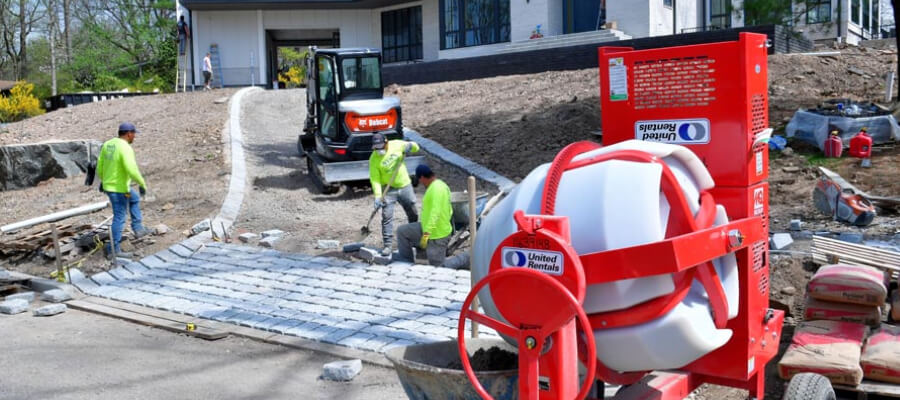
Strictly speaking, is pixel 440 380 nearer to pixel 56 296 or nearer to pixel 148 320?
pixel 148 320

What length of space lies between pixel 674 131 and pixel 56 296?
8067mm

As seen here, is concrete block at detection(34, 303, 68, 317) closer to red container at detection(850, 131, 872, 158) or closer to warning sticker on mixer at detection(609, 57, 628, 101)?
warning sticker on mixer at detection(609, 57, 628, 101)

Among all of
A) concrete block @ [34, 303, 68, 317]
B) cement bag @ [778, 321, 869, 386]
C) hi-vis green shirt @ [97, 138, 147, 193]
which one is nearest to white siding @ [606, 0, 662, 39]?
hi-vis green shirt @ [97, 138, 147, 193]

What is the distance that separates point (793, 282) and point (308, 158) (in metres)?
10.6

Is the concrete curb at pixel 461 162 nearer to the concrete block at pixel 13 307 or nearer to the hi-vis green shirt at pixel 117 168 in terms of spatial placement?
the hi-vis green shirt at pixel 117 168

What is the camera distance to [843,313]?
578 cm

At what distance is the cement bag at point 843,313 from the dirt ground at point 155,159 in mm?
9051

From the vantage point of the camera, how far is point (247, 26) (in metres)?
35.5

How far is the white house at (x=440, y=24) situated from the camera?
2658 centimetres

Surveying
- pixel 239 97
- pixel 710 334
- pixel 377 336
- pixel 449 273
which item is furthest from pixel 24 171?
pixel 710 334

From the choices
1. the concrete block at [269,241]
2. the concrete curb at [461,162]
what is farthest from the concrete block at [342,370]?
the concrete curb at [461,162]

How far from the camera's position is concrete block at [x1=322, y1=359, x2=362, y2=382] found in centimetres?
637

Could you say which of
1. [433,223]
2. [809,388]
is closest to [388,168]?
[433,223]

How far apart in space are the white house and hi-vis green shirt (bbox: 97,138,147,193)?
16.4 meters
